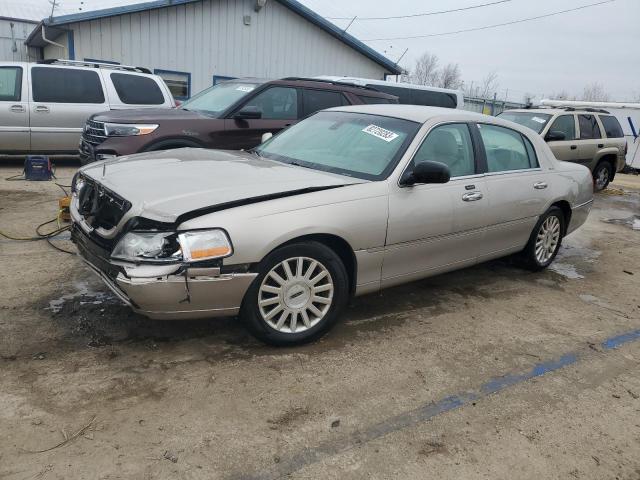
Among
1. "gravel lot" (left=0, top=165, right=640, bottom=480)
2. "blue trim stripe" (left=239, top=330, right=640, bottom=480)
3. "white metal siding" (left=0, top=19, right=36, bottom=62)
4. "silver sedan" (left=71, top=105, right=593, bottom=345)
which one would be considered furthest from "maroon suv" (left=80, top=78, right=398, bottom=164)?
"white metal siding" (left=0, top=19, right=36, bottom=62)

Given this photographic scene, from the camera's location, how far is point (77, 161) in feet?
35.7

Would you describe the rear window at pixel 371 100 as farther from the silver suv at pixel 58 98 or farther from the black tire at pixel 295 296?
the black tire at pixel 295 296

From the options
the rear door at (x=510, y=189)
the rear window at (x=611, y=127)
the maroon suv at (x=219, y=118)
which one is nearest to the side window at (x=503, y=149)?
the rear door at (x=510, y=189)

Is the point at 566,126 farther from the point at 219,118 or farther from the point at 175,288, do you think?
the point at 175,288

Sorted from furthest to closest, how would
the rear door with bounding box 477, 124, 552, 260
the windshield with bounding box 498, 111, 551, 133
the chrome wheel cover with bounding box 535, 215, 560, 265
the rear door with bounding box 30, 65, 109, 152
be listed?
the windshield with bounding box 498, 111, 551, 133, the rear door with bounding box 30, 65, 109, 152, the chrome wheel cover with bounding box 535, 215, 560, 265, the rear door with bounding box 477, 124, 552, 260

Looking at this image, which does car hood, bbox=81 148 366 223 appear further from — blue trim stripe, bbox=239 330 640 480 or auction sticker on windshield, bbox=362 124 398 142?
blue trim stripe, bbox=239 330 640 480

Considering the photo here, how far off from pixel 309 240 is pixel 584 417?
1.92 m

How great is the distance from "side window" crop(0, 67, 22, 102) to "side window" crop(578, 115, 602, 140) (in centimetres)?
1108

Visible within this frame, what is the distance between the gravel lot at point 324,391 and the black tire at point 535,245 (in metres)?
0.75

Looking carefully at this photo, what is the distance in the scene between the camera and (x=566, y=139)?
11.2 m

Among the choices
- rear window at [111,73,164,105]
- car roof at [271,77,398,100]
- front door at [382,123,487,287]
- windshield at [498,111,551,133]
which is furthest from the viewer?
windshield at [498,111,551,133]

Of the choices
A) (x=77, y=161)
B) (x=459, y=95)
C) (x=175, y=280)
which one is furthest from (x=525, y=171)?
(x=77, y=161)

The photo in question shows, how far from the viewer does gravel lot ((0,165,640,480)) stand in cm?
249

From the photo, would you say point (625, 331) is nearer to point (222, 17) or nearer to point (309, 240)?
point (309, 240)
